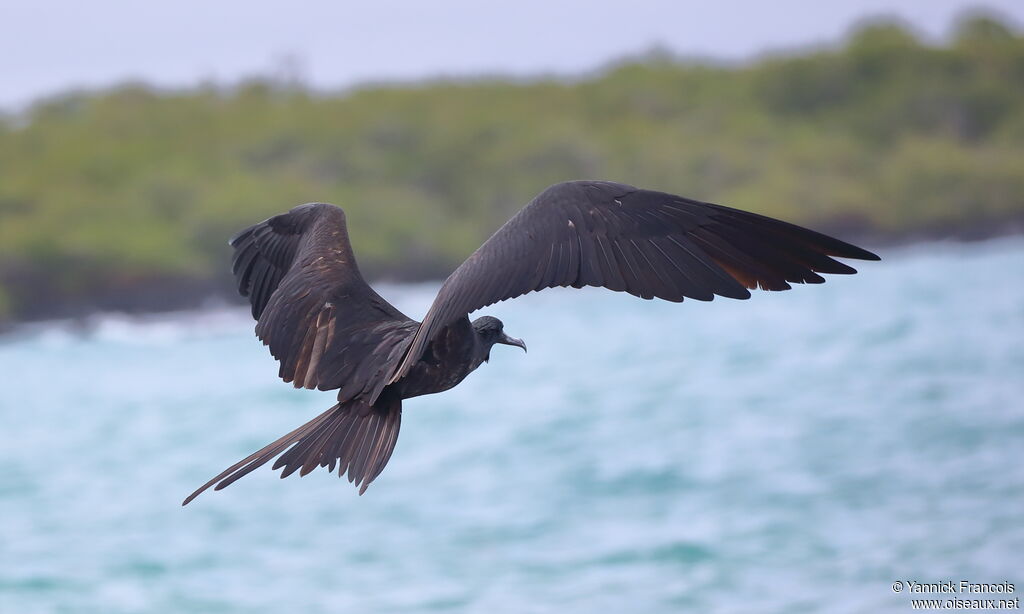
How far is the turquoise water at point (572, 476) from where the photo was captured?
10.3 metres

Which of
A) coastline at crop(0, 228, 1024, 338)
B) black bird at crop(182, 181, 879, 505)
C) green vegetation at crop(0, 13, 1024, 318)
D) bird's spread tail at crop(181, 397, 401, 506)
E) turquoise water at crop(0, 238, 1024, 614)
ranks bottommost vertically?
bird's spread tail at crop(181, 397, 401, 506)

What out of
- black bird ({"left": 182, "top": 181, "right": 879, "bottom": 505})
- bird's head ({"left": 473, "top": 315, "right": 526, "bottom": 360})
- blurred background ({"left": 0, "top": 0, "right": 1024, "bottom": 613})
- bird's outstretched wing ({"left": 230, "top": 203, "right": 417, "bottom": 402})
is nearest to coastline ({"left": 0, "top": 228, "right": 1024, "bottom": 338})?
blurred background ({"left": 0, "top": 0, "right": 1024, "bottom": 613})

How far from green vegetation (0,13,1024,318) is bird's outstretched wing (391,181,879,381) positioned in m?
24.2

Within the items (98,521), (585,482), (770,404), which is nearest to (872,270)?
(770,404)

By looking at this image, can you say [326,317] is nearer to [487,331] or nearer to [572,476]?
[487,331]

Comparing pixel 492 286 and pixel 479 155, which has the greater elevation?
pixel 479 155

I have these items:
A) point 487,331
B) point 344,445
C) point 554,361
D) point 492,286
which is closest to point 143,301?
point 554,361

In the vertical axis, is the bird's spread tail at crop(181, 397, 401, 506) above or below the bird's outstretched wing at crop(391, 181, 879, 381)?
below

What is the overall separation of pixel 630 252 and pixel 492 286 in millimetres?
434

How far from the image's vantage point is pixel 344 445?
4.71 m

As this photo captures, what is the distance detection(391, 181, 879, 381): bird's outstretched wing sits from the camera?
13.9 ft

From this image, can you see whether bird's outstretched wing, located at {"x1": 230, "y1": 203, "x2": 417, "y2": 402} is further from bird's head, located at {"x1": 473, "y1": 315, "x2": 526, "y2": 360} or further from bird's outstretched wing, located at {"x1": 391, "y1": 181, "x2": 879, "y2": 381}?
bird's outstretched wing, located at {"x1": 391, "y1": 181, "x2": 879, "y2": 381}

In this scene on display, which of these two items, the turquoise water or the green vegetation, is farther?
the green vegetation

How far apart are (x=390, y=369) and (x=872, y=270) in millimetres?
27892
